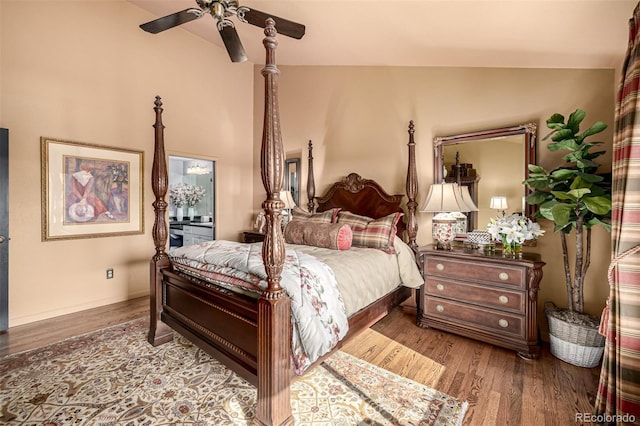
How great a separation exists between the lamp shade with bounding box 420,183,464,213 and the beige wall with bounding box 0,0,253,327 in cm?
357

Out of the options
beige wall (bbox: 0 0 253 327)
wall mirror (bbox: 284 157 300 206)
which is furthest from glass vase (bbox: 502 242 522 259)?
beige wall (bbox: 0 0 253 327)

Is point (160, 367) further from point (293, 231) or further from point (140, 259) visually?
point (140, 259)

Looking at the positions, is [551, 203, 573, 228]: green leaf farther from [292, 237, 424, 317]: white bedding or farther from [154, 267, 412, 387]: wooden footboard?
[154, 267, 412, 387]: wooden footboard

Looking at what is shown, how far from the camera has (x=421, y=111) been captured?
338cm

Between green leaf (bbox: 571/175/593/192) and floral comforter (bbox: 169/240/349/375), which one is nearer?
floral comforter (bbox: 169/240/349/375)

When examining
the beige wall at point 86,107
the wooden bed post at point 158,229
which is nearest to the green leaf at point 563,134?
the wooden bed post at point 158,229

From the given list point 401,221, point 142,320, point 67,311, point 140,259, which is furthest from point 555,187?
point 67,311

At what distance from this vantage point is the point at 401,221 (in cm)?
347

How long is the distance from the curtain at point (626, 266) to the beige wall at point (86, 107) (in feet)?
15.3

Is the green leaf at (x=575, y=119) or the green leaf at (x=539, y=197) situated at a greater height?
the green leaf at (x=575, y=119)

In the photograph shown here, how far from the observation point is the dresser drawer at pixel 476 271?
2.31 meters

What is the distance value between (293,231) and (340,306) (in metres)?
1.49

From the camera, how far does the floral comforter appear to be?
161cm

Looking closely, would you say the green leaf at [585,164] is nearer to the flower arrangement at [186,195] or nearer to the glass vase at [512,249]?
the glass vase at [512,249]
